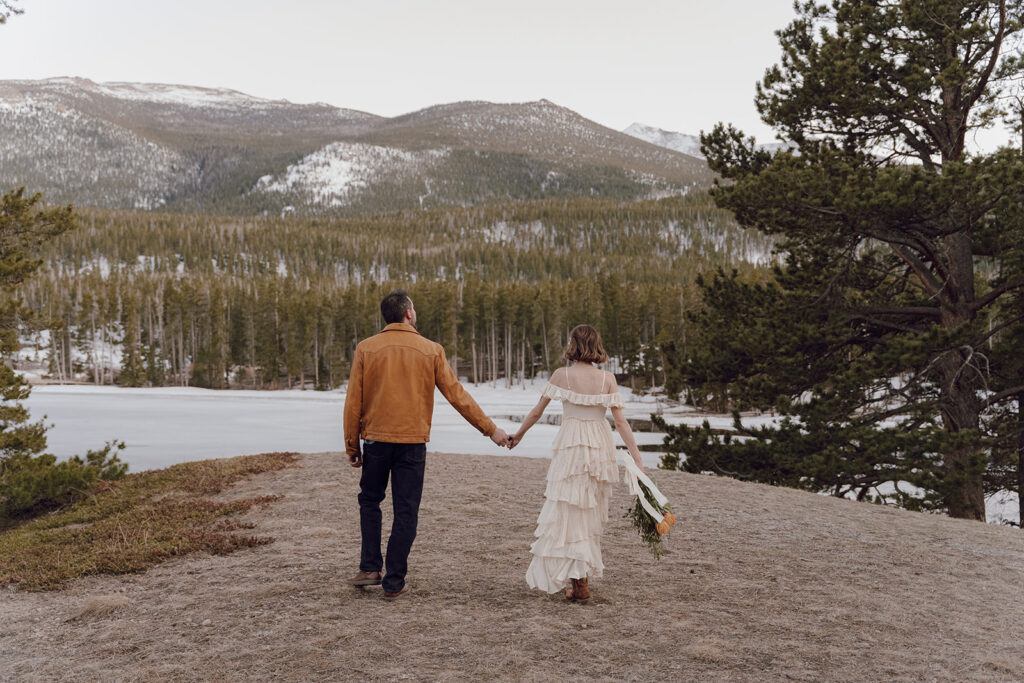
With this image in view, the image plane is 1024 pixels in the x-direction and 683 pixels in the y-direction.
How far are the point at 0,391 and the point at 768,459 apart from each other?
14.2 m

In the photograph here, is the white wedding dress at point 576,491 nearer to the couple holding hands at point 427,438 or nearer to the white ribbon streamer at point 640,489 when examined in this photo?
the couple holding hands at point 427,438

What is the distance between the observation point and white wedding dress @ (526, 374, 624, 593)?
621 centimetres

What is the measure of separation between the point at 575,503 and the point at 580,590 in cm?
77

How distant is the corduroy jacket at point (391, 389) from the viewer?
6.13 metres

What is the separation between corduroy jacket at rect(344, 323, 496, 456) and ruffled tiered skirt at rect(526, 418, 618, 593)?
0.72m

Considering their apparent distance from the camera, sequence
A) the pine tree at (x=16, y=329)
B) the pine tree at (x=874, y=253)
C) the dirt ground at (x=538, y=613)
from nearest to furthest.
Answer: the dirt ground at (x=538, y=613) < the pine tree at (x=16, y=329) < the pine tree at (x=874, y=253)

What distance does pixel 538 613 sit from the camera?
5.98m

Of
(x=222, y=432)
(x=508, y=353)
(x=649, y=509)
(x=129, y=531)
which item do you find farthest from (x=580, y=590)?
(x=508, y=353)

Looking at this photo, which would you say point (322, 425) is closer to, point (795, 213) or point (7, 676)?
point (795, 213)

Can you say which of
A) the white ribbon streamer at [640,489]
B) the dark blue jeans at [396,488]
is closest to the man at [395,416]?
the dark blue jeans at [396,488]

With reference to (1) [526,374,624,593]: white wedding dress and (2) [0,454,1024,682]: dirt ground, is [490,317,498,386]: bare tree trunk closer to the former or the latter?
(2) [0,454,1024,682]: dirt ground

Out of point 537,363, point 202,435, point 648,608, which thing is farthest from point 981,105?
point 537,363

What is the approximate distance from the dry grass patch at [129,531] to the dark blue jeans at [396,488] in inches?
109

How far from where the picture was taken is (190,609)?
623 centimetres
